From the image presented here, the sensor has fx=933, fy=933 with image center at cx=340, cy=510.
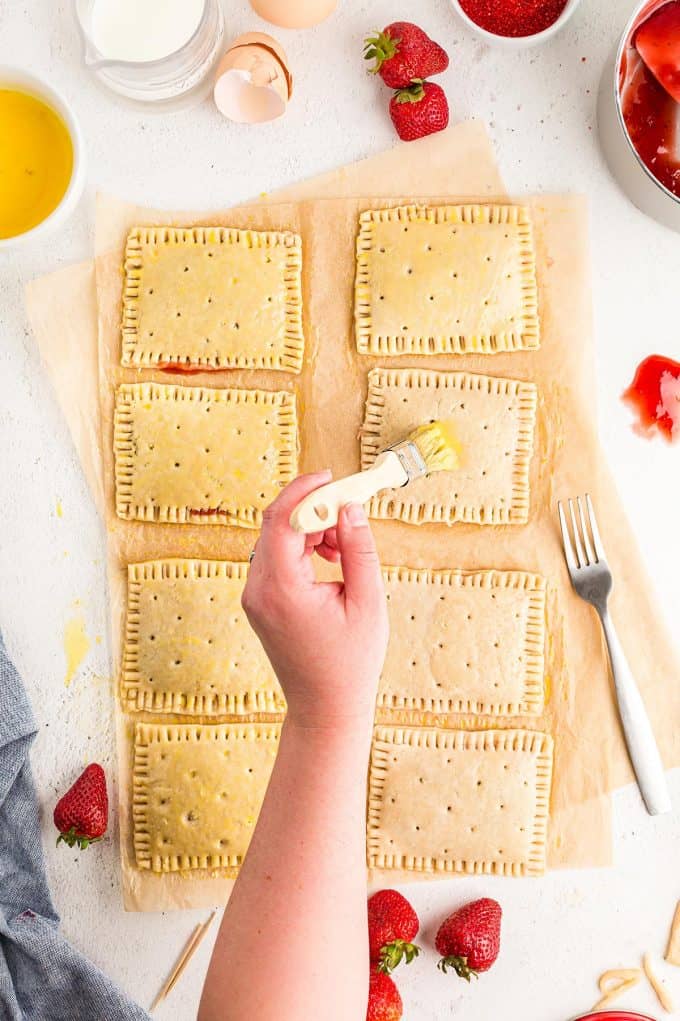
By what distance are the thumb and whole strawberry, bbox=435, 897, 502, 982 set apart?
107 centimetres

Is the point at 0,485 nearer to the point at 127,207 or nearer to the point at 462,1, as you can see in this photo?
the point at 127,207

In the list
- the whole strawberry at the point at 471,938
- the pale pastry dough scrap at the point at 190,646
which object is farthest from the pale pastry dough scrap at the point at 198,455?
the whole strawberry at the point at 471,938

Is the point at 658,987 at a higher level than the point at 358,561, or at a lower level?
lower

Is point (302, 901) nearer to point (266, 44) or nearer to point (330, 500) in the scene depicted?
point (330, 500)

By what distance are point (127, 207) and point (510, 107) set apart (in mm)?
1014

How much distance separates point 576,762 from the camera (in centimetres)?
236

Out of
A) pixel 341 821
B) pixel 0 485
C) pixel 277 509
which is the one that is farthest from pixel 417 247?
pixel 341 821

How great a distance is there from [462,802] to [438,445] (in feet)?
2.92

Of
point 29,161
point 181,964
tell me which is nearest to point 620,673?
point 181,964

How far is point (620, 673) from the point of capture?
232 cm

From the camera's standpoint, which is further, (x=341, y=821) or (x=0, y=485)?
(x=0, y=485)

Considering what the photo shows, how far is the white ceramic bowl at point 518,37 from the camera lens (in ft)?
7.38

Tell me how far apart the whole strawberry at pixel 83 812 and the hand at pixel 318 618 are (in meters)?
0.84

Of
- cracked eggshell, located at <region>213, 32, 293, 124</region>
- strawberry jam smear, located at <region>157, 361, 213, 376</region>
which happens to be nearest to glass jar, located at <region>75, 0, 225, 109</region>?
cracked eggshell, located at <region>213, 32, 293, 124</region>
